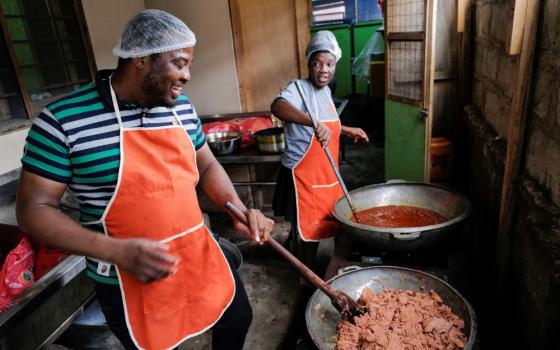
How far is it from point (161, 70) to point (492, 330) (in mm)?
2230

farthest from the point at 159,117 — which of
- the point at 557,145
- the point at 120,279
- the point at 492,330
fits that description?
the point at 492,330

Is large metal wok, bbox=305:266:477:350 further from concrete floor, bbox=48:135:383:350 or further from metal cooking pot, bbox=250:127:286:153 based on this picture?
metal cooking pot, bbox=250:127:286:153

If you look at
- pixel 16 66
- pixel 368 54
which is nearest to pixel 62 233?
pixel 16 66

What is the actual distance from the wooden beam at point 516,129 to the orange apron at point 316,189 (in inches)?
46.1

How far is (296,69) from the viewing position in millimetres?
5352

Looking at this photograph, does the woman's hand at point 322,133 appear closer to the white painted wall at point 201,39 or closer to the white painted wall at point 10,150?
the white painted wall at point 10,150

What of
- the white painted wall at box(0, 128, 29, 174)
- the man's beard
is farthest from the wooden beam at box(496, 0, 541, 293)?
the white painted wall at box(0, 128, 29, 174)

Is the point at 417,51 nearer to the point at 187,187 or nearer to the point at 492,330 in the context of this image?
the point at 492,330

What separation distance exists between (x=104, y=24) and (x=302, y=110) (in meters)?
3.37

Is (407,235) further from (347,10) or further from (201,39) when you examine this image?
(347,10)

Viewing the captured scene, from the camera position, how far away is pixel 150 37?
1.39 meters

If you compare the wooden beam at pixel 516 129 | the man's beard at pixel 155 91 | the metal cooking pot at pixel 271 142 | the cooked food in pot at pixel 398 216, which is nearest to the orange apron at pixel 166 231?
the man's beard at pixel 155 91

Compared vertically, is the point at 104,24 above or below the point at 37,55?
above

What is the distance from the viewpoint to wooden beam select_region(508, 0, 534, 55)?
5.31 ft
